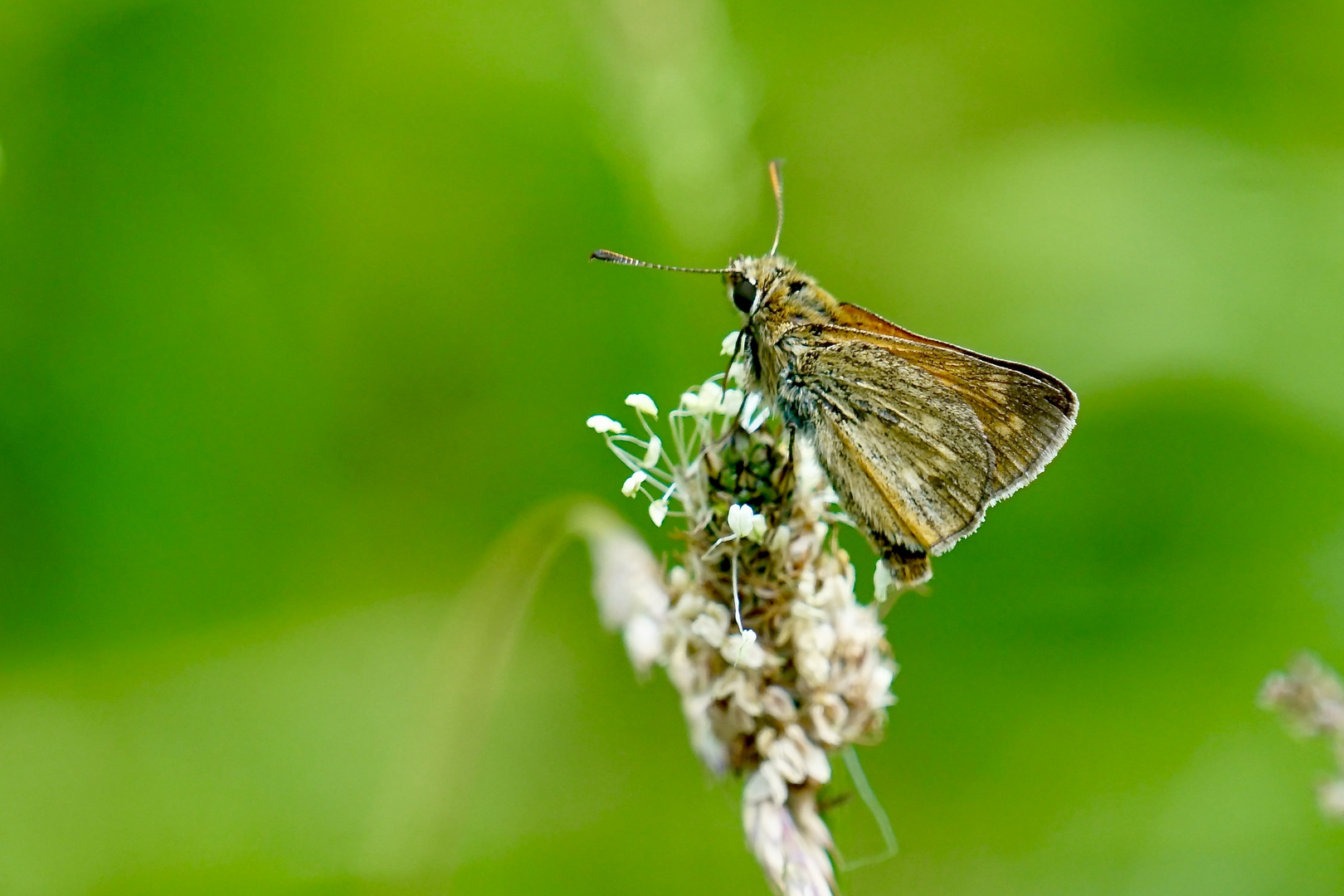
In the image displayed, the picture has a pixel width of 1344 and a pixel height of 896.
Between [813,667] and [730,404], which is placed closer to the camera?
[813,667]

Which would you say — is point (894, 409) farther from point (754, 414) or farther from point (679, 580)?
point (679, 580)

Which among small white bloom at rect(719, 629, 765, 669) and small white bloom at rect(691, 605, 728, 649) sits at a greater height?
small white bloom at rect(691, 605, 728, 649)

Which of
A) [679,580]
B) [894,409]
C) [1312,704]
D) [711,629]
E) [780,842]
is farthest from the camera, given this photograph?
[894,409]

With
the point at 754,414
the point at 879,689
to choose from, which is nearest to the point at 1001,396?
the point at 754,414

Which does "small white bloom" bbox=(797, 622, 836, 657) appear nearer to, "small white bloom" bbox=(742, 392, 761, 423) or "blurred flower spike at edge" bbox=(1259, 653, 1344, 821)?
"small white bloom" bbox=(742, 392, 761, 423)

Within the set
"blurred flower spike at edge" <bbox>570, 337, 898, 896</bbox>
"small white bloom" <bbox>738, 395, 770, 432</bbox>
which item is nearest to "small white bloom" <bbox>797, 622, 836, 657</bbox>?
"blurred flower spike at edge" <bbox>570, 337, 898, 896</bbox>

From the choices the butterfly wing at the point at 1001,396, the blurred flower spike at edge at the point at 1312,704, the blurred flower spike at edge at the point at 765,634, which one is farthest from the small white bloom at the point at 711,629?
the blurred flower spike at edge at the point at 1312,704

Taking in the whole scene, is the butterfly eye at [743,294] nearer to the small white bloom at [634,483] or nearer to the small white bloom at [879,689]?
the small white bloom at [634,483]
